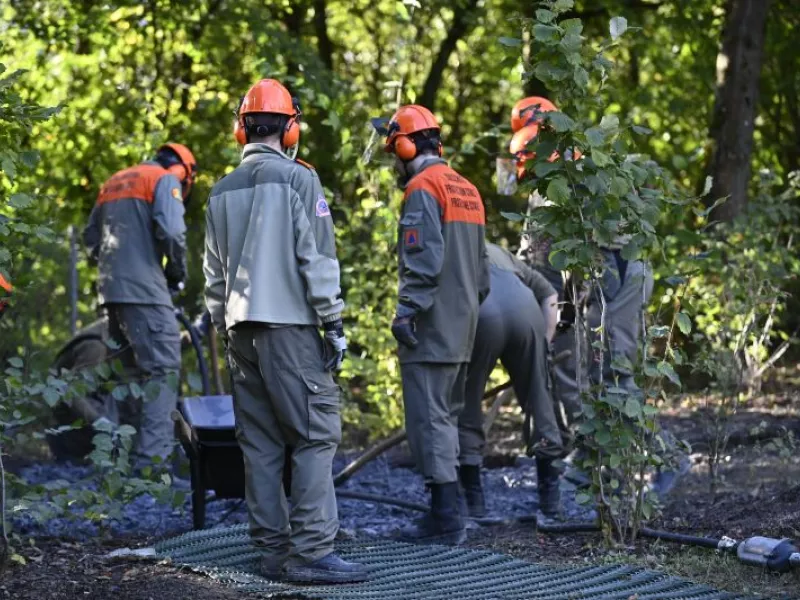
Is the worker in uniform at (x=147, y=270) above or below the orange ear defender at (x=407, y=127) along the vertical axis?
below

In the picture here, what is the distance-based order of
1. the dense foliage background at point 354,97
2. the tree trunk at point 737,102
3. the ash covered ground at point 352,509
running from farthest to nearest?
the tree trunk at point 737,102, the dense foliage background at point 354,97, the ash covered ground at point 352,509

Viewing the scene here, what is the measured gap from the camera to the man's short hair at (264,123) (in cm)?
623

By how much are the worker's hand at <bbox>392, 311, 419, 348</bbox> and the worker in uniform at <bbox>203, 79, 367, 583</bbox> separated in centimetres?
101

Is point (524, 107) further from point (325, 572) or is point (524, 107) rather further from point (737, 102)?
point (737, 102)

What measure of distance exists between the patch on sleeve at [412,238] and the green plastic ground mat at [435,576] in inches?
59.7

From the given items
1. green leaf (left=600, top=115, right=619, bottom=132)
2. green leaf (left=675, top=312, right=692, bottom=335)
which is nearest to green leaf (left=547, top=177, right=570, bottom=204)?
green leaf (left=600, top=115, right=619, bottom=132)

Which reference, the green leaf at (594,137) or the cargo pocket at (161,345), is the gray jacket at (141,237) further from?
the green leaf at (594,137)

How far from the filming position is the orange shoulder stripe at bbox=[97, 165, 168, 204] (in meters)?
9.24

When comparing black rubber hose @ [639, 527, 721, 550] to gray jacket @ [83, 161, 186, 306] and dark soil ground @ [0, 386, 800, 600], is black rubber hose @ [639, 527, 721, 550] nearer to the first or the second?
dark soil ground @ [0, 386, 800, 600]

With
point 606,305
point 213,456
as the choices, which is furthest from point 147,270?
point 606,305

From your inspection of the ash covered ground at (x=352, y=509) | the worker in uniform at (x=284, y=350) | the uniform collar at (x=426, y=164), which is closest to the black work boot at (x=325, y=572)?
the worker in uniform at (x=284, y=350)

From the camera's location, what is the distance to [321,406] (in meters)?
5.92

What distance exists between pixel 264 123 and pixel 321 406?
133cm

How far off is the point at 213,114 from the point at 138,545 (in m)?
9.07
